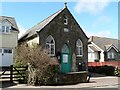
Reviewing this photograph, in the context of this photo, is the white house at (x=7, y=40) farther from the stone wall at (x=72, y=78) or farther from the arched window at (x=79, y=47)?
the stone wall at (x=72, y=78)

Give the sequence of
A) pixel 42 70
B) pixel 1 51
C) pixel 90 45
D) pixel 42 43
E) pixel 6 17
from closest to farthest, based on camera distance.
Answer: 1. pixel 42 70
2. pixel 42 43
3. pixel 1 51
4. pixel 6 17
5. pixel 90 45

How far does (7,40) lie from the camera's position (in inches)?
1177

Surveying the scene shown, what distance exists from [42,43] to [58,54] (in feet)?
8.71

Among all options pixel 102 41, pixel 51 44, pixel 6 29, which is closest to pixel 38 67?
pixel 51 44

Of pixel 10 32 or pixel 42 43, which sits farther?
pixel 10 32

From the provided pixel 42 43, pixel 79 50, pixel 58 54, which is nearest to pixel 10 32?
pixel 42 43

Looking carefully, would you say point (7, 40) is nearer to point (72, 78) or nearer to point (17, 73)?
point (17, 73)

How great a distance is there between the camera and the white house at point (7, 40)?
2956 cm

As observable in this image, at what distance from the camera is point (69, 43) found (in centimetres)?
2972

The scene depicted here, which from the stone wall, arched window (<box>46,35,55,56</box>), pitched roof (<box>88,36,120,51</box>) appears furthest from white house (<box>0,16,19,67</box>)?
pitched roof (<box>88,36,120,51</box>)

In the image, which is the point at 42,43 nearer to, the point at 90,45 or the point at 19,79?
the point at 19,79

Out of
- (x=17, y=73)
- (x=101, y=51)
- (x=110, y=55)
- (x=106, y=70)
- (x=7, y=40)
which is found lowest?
(x=106, y=70)

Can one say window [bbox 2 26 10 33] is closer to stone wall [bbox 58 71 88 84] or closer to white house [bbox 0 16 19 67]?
Answer: white house [bbox 0 16 19 67]

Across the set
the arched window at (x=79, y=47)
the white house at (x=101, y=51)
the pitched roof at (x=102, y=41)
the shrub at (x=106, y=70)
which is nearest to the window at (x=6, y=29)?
the arched window at (x=79, y=47)
